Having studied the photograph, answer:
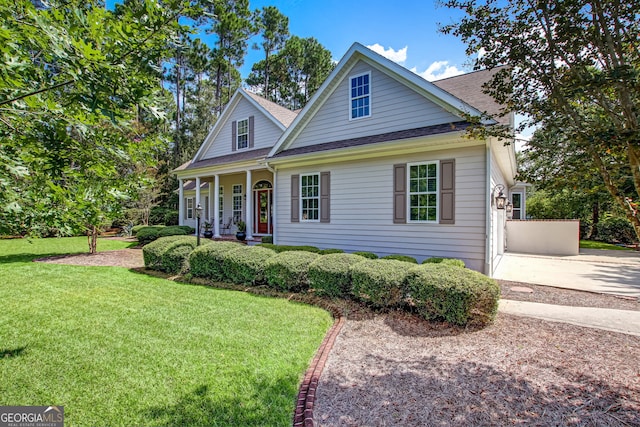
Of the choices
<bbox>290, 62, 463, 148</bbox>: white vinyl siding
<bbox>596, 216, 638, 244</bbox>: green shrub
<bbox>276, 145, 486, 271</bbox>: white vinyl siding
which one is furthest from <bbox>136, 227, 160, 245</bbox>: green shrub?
<bbox>596, 216, 638, 244</bbox>: green shrub

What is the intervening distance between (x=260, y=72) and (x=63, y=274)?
2602cm

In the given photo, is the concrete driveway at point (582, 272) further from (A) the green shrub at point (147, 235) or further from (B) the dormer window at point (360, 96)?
(A) the green shrub at point (147, 235)

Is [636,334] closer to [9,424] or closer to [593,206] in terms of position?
[9,424]

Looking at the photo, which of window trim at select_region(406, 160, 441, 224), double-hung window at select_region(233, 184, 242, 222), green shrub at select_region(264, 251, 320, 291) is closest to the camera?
green shrub at select_region(264, 251, 320, 291)

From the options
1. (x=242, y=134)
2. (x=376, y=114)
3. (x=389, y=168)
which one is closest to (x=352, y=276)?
(x=389, y=168)

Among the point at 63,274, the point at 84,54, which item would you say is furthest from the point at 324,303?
the point at 63,274

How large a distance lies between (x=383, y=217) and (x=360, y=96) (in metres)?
3.76

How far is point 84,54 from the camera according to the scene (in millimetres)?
1976

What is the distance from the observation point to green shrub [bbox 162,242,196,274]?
818 centimetres

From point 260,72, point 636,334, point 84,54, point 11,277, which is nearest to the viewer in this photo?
point 84,54

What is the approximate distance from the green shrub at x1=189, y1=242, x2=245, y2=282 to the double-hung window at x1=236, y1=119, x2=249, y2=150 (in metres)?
7.96

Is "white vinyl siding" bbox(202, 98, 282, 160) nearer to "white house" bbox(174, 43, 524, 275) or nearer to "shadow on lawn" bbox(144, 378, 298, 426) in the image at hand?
"white house" bbox(174, 43, 524, 275)

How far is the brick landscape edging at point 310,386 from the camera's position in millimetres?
2685

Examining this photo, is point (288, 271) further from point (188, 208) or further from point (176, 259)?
point (188, 208)
